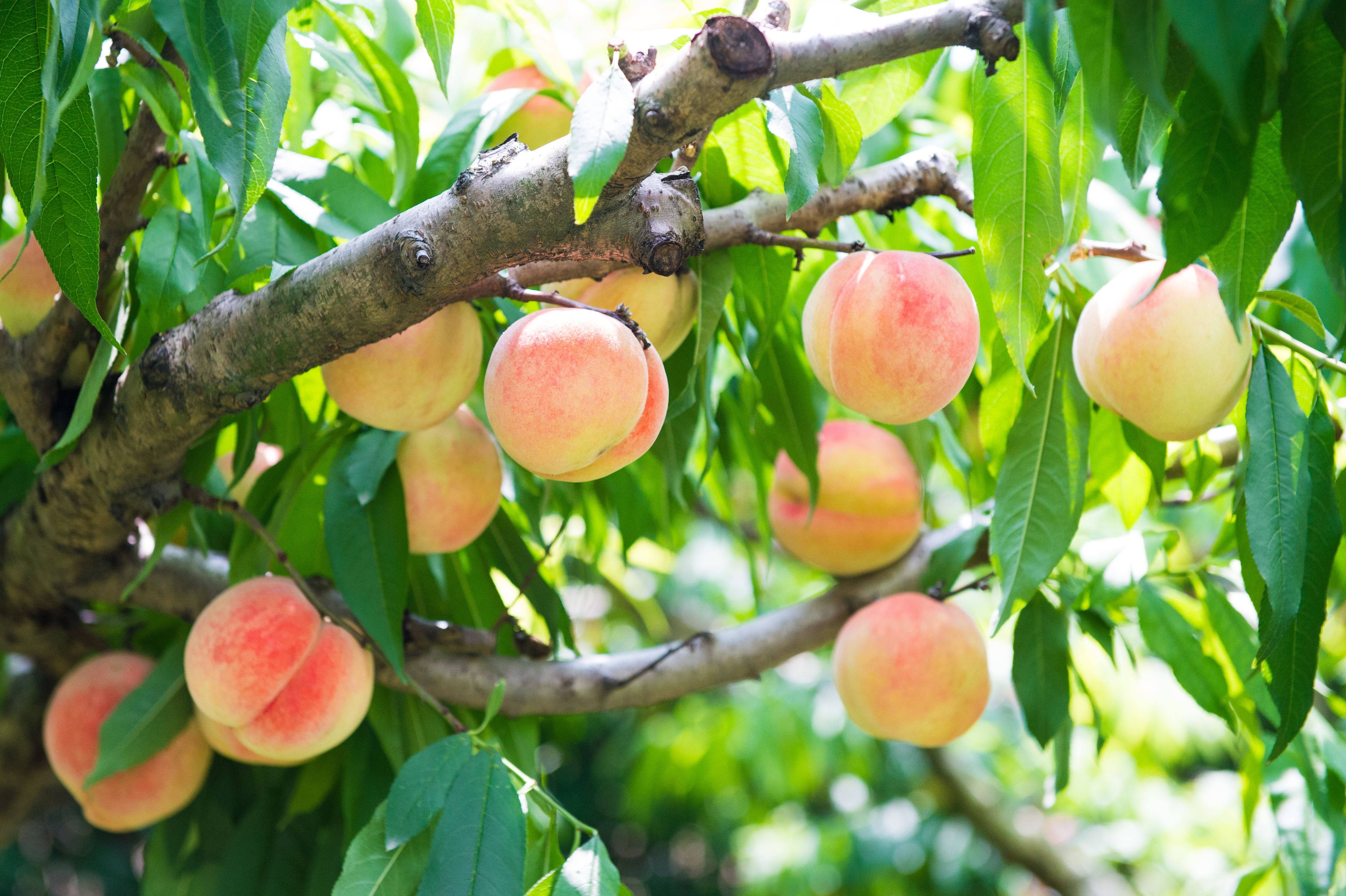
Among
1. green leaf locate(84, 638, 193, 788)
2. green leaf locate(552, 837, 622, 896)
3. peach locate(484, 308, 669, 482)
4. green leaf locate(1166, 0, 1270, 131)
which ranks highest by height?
green leaf locate(1166, 0, 1270, 131)

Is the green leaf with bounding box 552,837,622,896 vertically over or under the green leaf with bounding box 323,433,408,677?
under

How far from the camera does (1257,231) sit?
65 centimetres

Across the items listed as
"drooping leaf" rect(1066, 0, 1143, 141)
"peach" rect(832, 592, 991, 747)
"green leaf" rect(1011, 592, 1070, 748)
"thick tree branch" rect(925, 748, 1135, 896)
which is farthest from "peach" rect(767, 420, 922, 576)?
"thick tree branch" rect(925, 748, 1135, 896)

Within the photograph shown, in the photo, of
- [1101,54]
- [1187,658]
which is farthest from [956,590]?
[1101,54]

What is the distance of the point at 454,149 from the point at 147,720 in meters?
0.67

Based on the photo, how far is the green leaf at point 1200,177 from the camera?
562mm

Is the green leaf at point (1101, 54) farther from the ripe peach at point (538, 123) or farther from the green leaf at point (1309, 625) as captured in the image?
the ripe peach at point (538, 123)

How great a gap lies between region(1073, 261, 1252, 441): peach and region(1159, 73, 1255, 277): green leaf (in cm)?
18

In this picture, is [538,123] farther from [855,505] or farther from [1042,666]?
[1042,666]

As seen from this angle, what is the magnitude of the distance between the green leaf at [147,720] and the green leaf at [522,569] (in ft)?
1.13

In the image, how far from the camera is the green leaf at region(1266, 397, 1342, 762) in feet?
2.32

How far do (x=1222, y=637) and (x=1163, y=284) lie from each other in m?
0.47

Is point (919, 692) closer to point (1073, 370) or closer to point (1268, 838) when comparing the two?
point (1073, 370)

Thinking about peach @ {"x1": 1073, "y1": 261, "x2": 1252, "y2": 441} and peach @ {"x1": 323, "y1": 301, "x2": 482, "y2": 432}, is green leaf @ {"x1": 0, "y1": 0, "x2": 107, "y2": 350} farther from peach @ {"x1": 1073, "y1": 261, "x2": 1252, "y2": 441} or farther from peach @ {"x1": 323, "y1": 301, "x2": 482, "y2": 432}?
peach @ {"x1": 1073, "y1": 261, "x2": 1252, "y2": 441}
